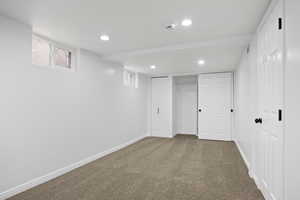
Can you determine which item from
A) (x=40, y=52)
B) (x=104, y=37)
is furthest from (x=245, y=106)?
(x=40, y=52)

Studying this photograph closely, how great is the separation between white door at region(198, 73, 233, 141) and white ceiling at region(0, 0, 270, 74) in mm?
2234

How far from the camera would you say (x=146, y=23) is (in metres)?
2.40

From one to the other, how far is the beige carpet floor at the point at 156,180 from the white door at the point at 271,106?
466 millimetres

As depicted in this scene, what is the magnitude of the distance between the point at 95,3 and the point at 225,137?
214 inches

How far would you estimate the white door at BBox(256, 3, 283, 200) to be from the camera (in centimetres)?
163

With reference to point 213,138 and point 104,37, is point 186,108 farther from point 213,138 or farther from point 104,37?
point 104,37

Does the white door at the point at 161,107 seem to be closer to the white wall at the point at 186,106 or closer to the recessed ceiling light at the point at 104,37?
the white wall at the point at 186,106

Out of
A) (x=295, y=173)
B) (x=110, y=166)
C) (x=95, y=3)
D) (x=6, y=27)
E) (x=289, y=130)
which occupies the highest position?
(x=95, y=3)

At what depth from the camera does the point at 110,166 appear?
3.36m

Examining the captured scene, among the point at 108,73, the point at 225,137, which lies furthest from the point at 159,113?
the point at 108,73

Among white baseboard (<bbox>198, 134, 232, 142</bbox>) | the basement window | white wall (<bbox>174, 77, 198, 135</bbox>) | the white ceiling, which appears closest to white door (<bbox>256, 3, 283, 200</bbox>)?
the white ceiling

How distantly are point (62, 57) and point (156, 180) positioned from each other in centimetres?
280

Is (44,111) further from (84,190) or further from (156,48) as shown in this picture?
(156,48)

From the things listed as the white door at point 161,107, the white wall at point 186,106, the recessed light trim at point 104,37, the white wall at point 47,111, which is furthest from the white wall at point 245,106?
the white wall at point 47,111
